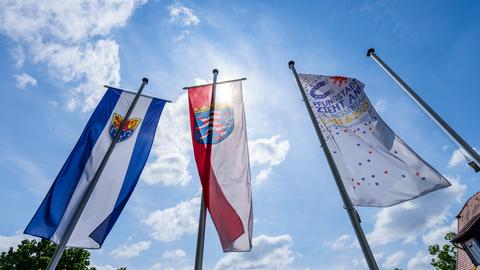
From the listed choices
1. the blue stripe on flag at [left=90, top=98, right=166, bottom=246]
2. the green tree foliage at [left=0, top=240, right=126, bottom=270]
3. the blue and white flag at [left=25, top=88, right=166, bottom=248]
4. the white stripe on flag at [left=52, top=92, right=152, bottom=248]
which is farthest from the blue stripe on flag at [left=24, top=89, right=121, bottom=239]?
the green tree foliage at [left=0, top=240, right=126, bottom=270]

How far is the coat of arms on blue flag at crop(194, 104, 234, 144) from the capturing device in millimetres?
7484

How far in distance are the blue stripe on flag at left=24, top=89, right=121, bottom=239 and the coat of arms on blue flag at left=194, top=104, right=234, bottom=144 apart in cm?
390

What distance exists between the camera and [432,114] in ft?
27.4

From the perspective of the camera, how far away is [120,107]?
1026 centimetres

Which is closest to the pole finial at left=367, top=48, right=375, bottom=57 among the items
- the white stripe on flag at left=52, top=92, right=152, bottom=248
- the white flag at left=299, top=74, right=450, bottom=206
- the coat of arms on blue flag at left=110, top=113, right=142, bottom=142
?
the white flag at left=299, top=74, right=450, bottom=206

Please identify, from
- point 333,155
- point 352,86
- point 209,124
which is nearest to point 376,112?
point 352,86

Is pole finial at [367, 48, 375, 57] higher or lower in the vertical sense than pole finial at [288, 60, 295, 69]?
higher

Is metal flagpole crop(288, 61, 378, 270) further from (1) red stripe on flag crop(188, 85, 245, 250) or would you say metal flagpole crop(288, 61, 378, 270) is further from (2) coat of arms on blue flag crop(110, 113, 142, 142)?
(2) coat of arms on blue flag crop(110, 113, 142, 142)

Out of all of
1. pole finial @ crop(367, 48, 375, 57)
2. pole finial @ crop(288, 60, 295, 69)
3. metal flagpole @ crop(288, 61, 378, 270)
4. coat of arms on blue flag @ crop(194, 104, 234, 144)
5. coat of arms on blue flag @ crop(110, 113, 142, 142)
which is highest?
pole finial @ crop(367, 48, 375, 57)

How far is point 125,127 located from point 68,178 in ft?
8.21

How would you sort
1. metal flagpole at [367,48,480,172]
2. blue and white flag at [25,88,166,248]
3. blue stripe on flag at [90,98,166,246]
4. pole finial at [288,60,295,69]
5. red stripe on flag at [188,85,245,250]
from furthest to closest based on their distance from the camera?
pole finial at [288,60,295,69]
blue stripe on flag at [90,98,166,246]
blue and white flag at [25,88,166,248]
metal flagpole at [367,48,480,172]
red stripe on flag at [188,85,245,250]

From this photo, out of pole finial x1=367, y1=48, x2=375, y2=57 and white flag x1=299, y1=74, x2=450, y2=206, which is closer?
white flag x1=299, y1=74, x2=450, y2=206

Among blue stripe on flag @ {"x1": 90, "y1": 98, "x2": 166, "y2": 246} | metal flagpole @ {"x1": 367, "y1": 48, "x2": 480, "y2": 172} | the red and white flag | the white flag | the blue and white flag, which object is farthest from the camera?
blue stripe on flag @ {"x1": 90, "y1": 98, "x2": 166, "y2": 246}

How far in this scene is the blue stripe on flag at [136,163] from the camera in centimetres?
794
